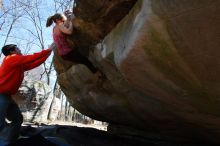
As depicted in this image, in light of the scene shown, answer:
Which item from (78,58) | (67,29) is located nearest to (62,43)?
(67,29)

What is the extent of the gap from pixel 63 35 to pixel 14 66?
1.13 meters

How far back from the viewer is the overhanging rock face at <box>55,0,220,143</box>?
3666mm

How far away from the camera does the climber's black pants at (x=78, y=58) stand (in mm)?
7361

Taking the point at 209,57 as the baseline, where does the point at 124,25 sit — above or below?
above

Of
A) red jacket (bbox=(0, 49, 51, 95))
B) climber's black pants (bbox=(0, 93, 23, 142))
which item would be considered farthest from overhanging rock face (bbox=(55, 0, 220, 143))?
climber's black pants (bbox=(0, 93, 23, 142))

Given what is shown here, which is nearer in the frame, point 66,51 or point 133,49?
point 133,49

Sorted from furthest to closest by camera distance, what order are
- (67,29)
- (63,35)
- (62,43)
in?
(62,43) → (63,35) → (67,29)

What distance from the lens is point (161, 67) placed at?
14.6 ft

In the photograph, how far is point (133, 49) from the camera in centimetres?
443

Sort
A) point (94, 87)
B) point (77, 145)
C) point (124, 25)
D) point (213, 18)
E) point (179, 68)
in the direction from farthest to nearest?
point (94, 87)
point (77, 145)
point (124, 25)
point (179, 68)
point (213, 18)

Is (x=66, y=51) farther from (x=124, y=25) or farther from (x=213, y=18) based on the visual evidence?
(x=213, y=18)

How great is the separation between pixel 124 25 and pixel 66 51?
2.21 meters

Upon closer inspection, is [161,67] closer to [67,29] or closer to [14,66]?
[67,29]

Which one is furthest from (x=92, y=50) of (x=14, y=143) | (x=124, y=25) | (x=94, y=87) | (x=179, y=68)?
(x=179, y=68)
